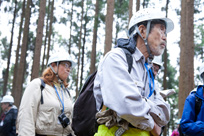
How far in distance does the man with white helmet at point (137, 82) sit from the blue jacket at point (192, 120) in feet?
4.11

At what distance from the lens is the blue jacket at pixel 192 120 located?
3.44 m

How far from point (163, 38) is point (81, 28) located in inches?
908

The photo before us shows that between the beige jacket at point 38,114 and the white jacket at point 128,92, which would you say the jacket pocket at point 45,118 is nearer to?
the beige jacket at point 38,114

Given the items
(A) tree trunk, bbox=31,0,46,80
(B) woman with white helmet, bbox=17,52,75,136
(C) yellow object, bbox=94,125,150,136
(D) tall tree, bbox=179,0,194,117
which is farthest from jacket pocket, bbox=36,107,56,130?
(A) tree trunk, bbox=31,0,46,80

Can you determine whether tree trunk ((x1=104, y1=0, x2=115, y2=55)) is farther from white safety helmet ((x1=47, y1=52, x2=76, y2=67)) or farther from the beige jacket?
the beige jacket

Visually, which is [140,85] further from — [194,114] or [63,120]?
[63,120]

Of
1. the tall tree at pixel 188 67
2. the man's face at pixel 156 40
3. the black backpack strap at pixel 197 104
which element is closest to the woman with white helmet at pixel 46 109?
the black backpack strap at pixel 197 104

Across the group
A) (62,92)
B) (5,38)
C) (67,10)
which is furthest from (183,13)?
(5,38)

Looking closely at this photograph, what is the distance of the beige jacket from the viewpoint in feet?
13.0

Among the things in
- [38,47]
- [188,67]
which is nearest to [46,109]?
[188,67]

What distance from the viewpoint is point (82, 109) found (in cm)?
238

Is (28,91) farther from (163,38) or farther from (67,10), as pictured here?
(67,10)

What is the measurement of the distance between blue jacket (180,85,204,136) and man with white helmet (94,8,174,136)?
1.25 meters

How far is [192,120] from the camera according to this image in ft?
11.8
